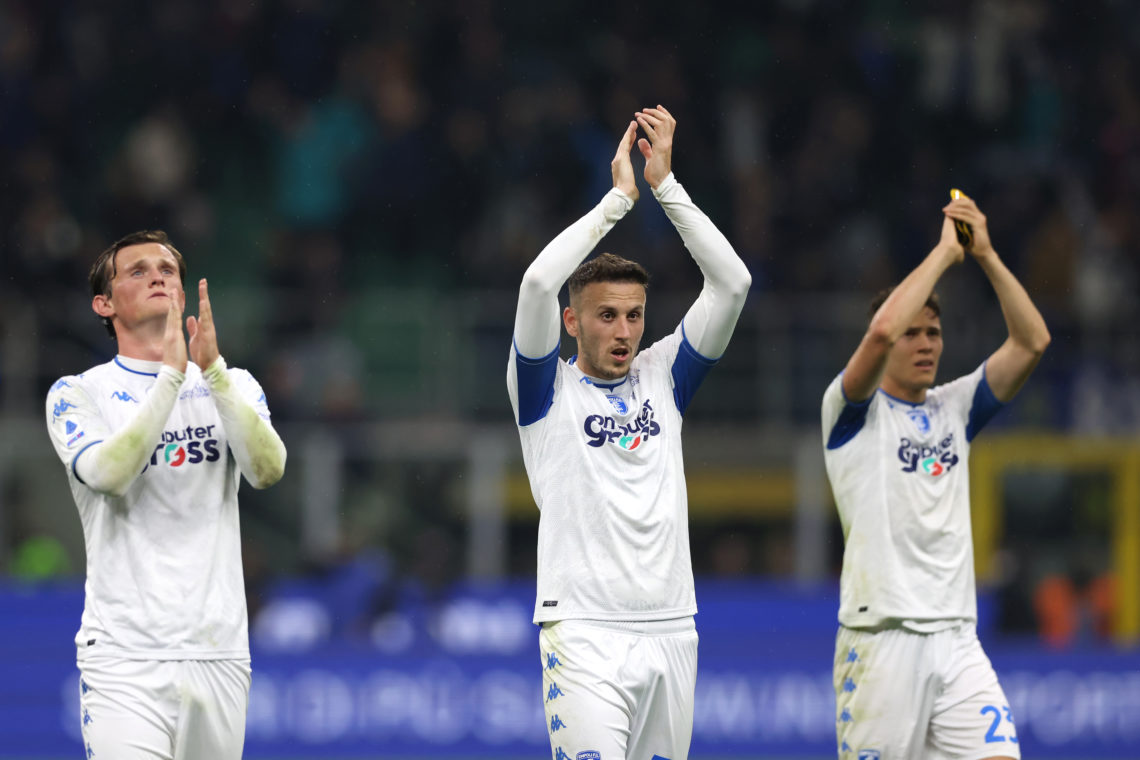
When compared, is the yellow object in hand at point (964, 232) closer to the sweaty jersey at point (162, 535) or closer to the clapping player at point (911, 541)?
the clapping player at point (911, 541)

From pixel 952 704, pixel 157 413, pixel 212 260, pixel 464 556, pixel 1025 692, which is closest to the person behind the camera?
pixel 157 413

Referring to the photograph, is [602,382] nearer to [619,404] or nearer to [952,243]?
[619,404]

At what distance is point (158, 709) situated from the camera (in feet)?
19.6

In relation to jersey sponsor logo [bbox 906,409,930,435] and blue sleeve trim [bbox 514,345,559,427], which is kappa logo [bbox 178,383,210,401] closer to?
blue sleeve trim [bbox 514,345,559,427]

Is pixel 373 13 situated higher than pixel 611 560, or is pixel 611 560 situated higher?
pixel 373 13

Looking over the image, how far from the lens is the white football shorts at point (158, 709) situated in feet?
19.3

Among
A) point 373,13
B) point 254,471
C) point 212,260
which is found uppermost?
point 373,13

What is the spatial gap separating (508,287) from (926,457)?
865 centimetres

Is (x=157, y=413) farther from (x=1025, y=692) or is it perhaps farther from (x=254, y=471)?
(x=1025, y=692)

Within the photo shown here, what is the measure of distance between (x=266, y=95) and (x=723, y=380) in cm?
638

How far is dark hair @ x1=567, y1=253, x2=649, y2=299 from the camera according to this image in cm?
658

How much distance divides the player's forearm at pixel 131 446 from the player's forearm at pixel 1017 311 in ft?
12.6

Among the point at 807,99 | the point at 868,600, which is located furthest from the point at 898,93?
the point at 868,600

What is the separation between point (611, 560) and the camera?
20.7ft
